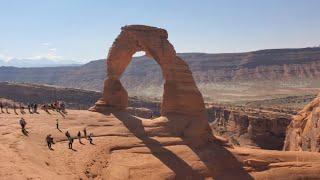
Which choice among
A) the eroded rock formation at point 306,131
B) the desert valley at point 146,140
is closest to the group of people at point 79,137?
the desert valley at point 146,140

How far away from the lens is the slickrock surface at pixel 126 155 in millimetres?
26188

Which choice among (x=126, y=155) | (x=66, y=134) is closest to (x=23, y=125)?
(x=66, y=134)

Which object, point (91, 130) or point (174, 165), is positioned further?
point (91, 130)

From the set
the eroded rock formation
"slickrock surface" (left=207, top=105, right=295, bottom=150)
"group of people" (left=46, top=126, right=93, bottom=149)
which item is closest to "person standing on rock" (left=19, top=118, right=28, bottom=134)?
"group of people" (left=46, top=126, right=93, bottom=149)

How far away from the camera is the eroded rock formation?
37531 millimetres

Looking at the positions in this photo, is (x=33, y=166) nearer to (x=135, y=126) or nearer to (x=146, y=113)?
(x=135, y=126)

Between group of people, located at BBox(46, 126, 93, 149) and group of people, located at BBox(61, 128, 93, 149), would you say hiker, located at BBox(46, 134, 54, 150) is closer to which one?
group of people, located at BBox(46, 126, 93, 149)

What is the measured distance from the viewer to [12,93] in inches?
3268

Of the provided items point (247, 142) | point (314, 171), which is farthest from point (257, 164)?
point (247, 142)

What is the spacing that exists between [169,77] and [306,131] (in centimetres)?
1300

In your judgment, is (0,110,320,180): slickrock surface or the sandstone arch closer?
(0,110,320,180): slickrock surface

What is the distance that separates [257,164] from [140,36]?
12476 millimetres

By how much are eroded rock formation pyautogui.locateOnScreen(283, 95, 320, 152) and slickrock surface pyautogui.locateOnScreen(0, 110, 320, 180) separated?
401cm

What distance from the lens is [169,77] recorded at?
116ft
